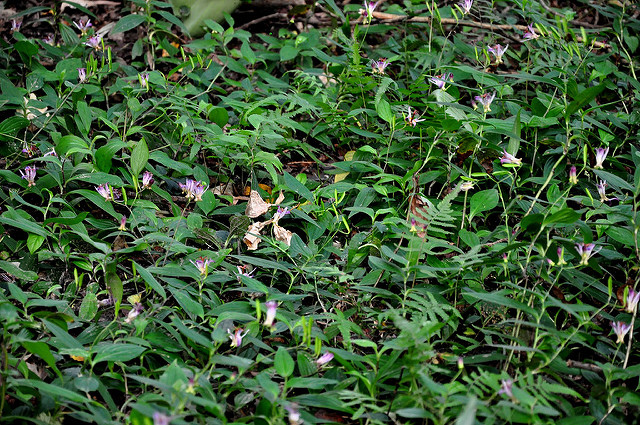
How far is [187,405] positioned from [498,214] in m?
1.47

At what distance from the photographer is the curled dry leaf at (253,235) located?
207 centimetres

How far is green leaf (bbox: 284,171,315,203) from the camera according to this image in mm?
2248

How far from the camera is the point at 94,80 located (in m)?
2.78

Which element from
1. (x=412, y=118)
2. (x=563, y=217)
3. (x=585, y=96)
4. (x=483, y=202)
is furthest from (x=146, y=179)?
(x=585, y=96)

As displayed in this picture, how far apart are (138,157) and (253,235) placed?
20.5 inches

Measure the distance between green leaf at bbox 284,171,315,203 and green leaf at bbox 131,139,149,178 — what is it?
0.53 meters

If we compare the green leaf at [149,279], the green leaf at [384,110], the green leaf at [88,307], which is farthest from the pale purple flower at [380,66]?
the green leaf at [88,307]

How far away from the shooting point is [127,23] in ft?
9.96

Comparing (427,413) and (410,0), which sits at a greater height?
(410,0)

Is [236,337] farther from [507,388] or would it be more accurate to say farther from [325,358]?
[507,388]

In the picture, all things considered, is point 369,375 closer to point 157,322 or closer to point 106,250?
point 157,322

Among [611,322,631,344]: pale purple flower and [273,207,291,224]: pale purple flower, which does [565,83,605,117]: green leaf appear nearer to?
[611,322,631,344]: pale purple flower

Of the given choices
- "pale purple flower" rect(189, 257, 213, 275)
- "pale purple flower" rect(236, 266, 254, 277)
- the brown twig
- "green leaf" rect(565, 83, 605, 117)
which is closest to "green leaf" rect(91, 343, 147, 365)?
"pale purple flower" rect(189, 257, 213, 275)

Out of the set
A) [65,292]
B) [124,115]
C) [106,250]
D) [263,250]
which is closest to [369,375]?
[263,250]
